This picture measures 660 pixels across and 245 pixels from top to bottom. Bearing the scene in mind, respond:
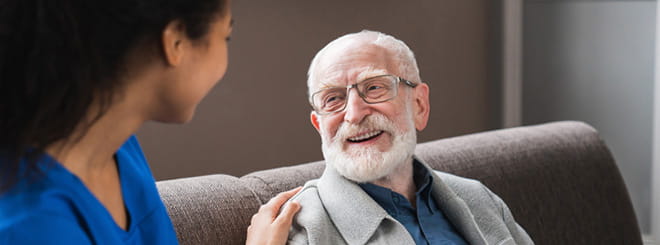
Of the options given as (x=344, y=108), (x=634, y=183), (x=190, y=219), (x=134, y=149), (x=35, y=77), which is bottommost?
(x=634, y=183)

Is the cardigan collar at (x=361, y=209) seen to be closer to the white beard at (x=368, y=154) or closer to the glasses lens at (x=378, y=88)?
the white beard at (x=368, y=154)

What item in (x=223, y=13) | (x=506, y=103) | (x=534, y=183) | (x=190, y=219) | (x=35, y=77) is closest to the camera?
(x=35, y=77)

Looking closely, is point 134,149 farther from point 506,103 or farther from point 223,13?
point 506,103

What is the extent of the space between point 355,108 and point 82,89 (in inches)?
36.7

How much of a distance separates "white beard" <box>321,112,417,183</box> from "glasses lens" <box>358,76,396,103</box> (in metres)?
0.04

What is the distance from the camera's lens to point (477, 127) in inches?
156

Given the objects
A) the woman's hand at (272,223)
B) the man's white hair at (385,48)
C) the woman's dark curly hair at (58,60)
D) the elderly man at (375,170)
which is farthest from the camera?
the man's white hair at (385,48)

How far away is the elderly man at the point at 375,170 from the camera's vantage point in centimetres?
160

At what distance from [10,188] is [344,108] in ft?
3.12

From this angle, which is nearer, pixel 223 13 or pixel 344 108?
pixel 223 13

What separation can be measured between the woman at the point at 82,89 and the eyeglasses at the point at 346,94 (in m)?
0.79

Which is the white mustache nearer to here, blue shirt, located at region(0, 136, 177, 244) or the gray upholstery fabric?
the gray upholstery fabric

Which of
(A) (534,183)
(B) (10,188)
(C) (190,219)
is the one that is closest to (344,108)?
(C) (190,219)

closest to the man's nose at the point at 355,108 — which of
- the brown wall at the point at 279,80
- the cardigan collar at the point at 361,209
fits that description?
the cardigan collar at the point at 361,209
